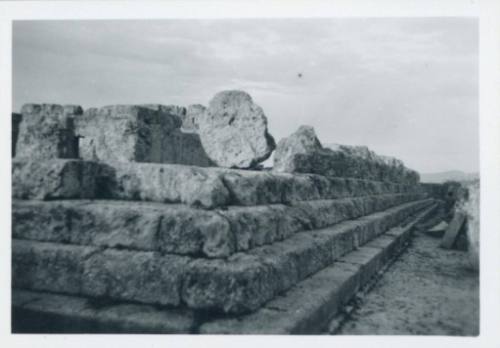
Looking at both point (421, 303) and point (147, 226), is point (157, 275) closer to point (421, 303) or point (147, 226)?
point (147, 226)

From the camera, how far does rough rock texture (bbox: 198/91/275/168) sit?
4.79 metres

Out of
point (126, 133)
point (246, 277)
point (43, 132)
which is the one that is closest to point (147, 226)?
point (246, 277)

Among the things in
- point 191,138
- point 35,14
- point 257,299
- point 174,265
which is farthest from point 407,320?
point 35,14

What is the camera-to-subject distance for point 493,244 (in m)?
3.79

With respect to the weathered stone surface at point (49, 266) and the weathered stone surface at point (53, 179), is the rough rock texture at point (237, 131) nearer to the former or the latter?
the weathered stone surface at point (53, 179)

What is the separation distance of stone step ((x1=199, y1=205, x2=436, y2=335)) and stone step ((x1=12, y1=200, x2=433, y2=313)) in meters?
0.08

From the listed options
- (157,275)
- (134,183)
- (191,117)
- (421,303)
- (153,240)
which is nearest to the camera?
(157,275)

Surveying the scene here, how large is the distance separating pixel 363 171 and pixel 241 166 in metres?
3.75

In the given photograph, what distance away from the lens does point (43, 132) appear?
4.02m

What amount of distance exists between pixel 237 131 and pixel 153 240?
2237 mm

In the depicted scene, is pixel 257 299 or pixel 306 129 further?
pixel 306 129

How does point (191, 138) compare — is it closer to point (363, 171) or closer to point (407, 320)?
point (407, 320)

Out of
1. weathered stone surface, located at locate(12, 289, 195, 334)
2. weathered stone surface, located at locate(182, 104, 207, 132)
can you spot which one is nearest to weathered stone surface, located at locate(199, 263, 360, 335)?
weathered stone surface, located at locate(12, 289, 195, 334)

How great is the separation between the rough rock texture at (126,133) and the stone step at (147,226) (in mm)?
896
